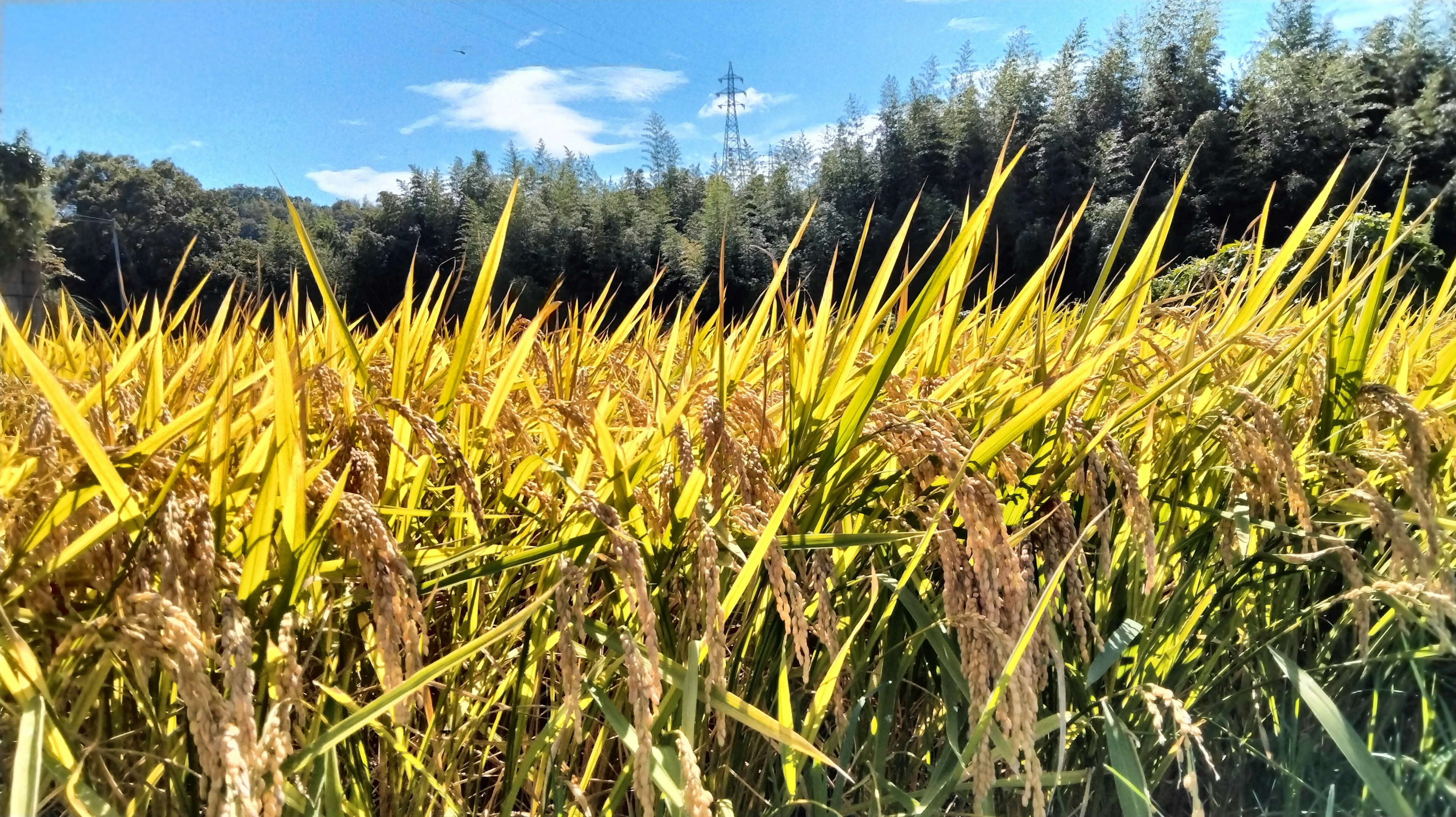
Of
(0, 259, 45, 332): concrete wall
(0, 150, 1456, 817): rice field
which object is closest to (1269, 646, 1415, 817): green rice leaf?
(0, 150, 1456, 817): rice field

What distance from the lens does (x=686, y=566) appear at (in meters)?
0.77

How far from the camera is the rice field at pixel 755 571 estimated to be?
58 cm

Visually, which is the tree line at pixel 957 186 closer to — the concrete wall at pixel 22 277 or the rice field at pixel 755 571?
the concrete wall at pixel 22 277

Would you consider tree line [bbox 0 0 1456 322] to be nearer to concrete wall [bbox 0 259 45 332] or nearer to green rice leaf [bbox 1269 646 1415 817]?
concrete wall [bbox 0 259 45 332]

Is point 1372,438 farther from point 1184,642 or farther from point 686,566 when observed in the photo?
point 686,566

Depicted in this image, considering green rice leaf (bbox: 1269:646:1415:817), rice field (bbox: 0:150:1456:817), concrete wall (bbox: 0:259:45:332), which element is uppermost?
concrete wall (bbox: 0:259:45:332)

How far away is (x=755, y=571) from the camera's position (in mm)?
698

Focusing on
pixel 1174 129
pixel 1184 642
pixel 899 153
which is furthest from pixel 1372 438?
pixel 899 153

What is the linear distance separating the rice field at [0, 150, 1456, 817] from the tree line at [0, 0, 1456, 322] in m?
10.6

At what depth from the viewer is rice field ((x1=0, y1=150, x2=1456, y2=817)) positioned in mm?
578

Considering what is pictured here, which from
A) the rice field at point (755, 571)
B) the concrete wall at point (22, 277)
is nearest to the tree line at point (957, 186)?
the concrete wall at point (22, 277)

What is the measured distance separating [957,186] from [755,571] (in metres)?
29.3

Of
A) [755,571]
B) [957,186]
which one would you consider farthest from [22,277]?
[957,186]

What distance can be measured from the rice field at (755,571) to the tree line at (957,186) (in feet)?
34.7
